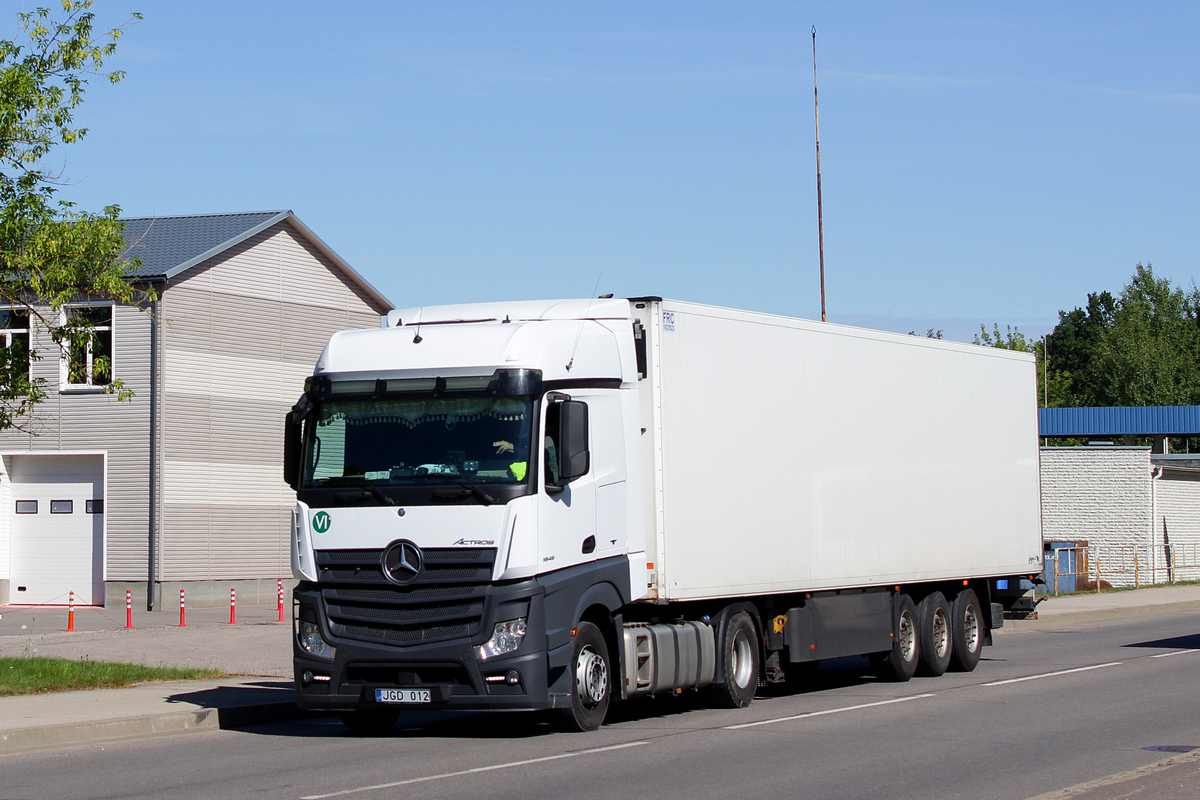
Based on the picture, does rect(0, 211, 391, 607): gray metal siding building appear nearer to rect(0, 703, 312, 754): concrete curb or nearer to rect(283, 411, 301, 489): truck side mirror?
rect(0, 703, 312, 754): concrete curb

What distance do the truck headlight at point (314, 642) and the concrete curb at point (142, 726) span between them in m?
1.92

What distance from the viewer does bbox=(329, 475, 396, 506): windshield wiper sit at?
11.7 metres

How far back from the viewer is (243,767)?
10.8 metres

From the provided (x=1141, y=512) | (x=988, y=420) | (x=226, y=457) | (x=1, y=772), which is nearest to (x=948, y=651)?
(x=988, y=420)

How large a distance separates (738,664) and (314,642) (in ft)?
14.8

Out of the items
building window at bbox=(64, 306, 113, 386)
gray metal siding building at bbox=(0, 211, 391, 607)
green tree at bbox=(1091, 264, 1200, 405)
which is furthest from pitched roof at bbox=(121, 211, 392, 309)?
green tree at bbox=(1091, 264, 1200, 405)

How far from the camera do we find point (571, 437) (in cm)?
1175

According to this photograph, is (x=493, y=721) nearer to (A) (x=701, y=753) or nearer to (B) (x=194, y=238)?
(A) (x=701, y=753)

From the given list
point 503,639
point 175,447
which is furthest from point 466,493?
point 175,447

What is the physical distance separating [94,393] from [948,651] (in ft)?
68.8

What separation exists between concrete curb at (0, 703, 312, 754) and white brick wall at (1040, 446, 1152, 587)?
35714 mm

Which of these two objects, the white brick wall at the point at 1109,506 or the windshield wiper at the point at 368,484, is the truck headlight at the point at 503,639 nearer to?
the windshield wiper at the point at 368,484

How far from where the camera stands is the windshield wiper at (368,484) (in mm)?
11656

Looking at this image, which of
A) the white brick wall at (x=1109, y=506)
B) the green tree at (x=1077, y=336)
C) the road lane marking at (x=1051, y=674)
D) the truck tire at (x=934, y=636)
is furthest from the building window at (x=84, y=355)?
the green tree at (x=1077, y=336)
